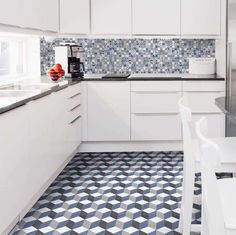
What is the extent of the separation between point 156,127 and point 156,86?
46cm

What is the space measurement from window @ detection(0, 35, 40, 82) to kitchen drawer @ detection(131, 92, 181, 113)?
50.9 inches

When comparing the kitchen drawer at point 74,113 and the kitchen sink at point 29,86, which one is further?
the kitchen drawer at point 74,113

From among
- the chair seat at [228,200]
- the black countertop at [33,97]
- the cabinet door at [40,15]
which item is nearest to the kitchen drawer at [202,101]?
the black countertop at [33,97]

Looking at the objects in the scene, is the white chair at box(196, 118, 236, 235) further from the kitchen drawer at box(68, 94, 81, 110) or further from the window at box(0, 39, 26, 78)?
the window at box(0, 39, 26, 78)

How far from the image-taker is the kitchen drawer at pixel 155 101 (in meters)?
5.19

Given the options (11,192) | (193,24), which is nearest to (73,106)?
(193,24)

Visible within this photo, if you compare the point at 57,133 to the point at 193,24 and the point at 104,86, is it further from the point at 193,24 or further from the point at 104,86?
the point at 193,24

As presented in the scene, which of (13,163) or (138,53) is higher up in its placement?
(138,53)

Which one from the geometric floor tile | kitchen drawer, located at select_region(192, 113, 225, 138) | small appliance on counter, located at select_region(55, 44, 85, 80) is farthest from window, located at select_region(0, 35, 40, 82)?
kitchen drawer, located at select_region(192, 113, 225, 138)

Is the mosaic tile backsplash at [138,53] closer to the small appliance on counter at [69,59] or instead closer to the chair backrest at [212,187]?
the small appliance on counter at [69,59]

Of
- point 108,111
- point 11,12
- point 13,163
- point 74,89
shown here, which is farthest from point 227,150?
point 108,111

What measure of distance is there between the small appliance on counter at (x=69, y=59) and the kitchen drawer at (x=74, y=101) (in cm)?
33

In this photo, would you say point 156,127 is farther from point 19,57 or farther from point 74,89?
point 19,57

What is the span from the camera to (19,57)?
17.8ft
